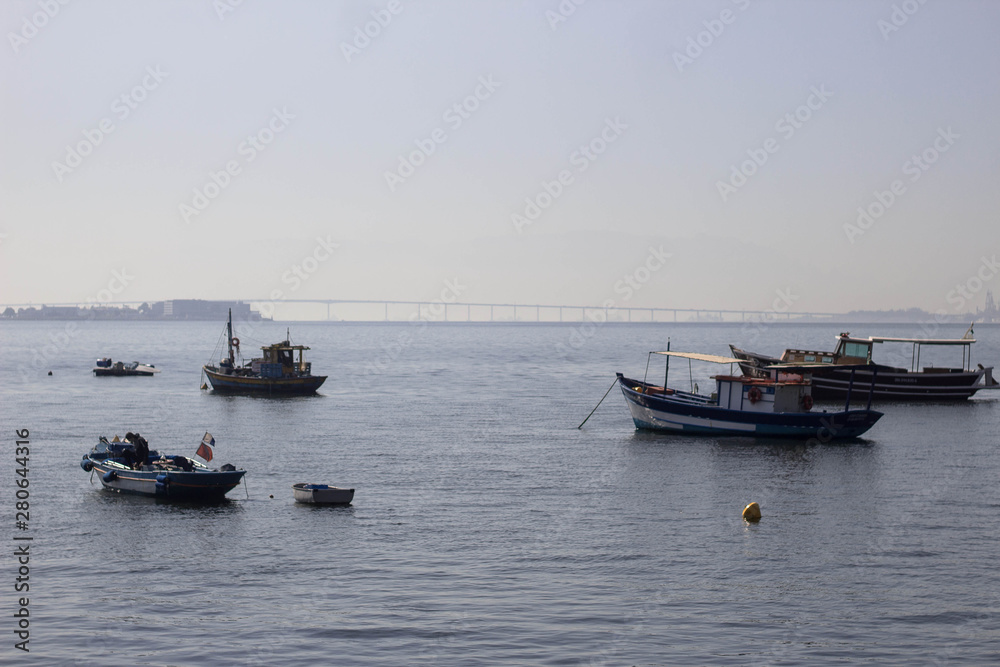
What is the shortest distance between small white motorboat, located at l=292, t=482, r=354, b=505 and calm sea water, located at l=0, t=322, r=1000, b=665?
625 millimetres

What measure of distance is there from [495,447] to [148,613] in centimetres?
3347

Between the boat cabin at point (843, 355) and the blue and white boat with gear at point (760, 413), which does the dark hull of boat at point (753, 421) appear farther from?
the boat cabin at point (843, 355)

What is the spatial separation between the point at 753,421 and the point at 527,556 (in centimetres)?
3241

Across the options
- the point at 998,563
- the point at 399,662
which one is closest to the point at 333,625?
the point at 399,662

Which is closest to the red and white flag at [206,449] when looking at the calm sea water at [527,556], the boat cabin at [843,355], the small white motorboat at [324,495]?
the calm sea water at [527,556]

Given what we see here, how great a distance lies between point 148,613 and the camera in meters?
26.4

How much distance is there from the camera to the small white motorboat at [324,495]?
3922 cm

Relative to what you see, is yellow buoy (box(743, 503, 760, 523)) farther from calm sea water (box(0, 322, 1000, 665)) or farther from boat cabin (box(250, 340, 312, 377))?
boat cabin (box(250, 340, 312, 377))

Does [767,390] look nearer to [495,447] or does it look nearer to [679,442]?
[679,442]

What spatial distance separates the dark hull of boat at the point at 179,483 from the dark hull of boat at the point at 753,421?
31.9 metres

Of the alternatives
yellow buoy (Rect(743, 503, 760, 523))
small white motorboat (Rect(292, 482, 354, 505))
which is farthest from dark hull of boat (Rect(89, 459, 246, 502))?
yellow buoy (Rect(743, 503, 760, 523))

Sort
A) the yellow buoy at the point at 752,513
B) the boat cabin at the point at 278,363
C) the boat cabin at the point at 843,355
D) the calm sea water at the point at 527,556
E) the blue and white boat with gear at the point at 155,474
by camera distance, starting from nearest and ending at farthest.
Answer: the calm sea water at the point at 527,556
the yellow buoy at the point at 752,513
the blue and white boat with gear at the point at 155,474
the boat cabin at the point at 843,355
the boat cabin at the point at 278,363

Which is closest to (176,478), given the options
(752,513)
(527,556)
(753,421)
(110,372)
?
(527,556)

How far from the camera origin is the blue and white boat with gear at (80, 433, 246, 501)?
39.8 metres
